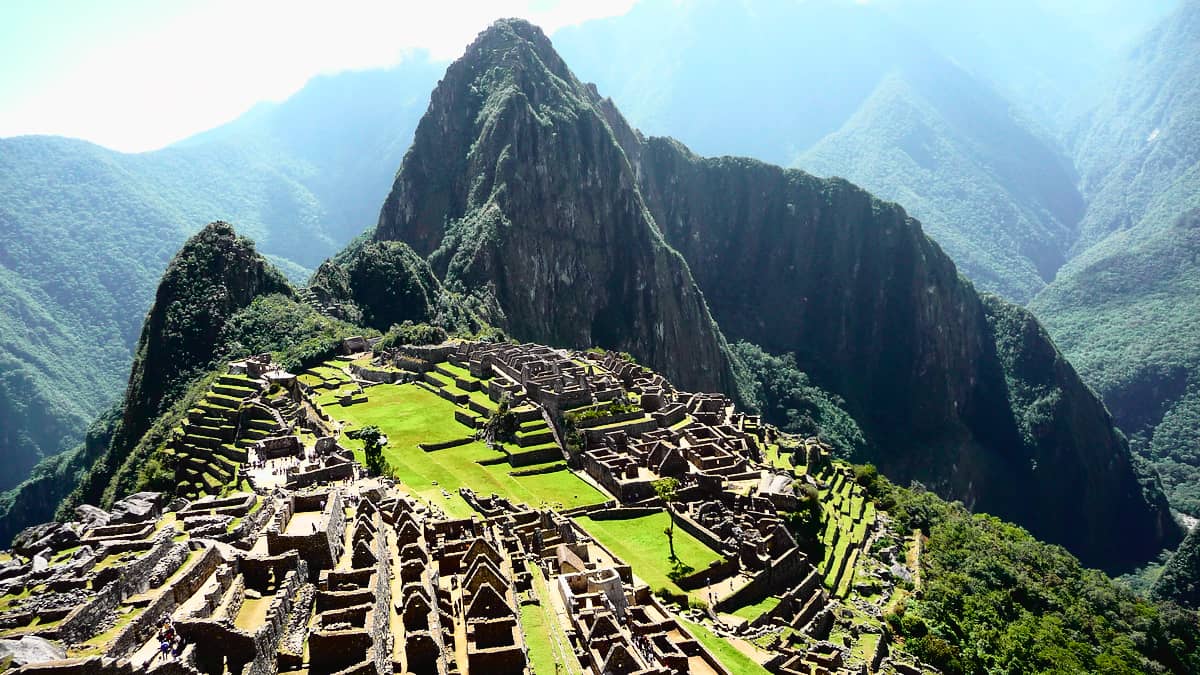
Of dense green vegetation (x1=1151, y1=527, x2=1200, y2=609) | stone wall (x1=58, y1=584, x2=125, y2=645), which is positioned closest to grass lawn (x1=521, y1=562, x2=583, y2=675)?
stone wall (x1=58, y1=584, x2=125, y2=645)

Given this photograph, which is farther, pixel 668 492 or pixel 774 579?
pixel 668 492

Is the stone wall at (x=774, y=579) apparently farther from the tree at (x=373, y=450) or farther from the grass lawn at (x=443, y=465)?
the tree at (x=373, y=450)

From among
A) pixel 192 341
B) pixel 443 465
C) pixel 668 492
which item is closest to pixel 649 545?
pixel 668 492

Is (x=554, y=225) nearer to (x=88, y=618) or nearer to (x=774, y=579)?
(x=774, y=579)

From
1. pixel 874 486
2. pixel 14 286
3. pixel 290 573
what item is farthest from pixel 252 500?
pixel 14 286

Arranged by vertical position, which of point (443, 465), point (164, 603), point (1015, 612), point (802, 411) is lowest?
point (1015, 612)

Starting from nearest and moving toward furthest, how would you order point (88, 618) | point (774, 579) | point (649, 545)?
point (88, 618) → point (774, 579) → point (649, 545)
